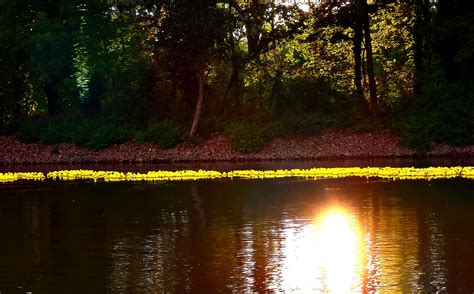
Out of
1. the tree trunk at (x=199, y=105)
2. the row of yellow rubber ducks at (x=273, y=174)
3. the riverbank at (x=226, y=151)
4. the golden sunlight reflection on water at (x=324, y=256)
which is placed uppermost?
the tree trunk at (x=199, y=105)

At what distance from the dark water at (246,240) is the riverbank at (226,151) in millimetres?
16463

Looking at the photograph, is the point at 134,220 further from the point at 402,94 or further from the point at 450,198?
the point at 402,94

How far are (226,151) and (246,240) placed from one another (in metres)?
30.9

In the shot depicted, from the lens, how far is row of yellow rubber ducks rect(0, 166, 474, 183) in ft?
99.4

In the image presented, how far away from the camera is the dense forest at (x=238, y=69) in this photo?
47094mm

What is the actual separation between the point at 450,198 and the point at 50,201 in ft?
42.6

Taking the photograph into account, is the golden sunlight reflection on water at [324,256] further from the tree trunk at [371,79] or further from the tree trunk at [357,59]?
the tree trunk at [357,59]

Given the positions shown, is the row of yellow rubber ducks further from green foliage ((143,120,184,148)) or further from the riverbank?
green foliage ((143,120,184,148))

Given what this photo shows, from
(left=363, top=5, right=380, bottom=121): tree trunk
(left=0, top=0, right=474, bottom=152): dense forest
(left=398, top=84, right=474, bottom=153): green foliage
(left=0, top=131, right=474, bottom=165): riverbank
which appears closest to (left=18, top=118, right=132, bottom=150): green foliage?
(left=0, top=0, right=474, bottom=152): dense forest

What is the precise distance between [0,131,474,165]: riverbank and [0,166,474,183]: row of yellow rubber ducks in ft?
31.4

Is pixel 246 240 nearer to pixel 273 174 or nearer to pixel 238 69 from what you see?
pixel 273 174

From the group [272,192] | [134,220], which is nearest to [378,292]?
[134,220]

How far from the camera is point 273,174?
33.3 meters

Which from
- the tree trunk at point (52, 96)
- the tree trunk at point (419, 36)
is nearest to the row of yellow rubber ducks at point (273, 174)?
the tree trunk at point (419, 36)
